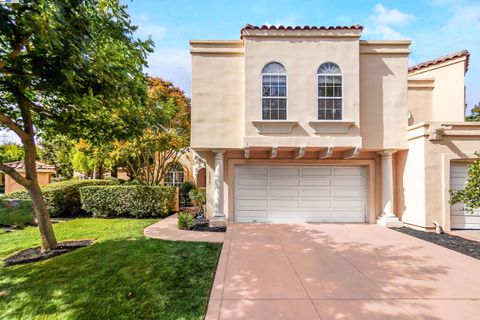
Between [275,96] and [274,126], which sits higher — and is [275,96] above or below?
above

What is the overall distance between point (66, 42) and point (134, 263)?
4.79 m

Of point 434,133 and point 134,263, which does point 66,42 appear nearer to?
point 134,263

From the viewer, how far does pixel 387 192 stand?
9867 mm

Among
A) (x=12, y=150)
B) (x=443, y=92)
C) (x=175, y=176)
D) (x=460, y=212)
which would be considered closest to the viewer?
(x=460, y=212)

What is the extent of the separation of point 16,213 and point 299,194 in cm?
1261

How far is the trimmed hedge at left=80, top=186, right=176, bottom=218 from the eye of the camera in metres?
11.7

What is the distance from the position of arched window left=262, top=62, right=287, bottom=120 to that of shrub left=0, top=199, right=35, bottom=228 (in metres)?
11.3

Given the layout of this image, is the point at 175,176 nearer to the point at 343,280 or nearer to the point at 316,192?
the point at 316,192

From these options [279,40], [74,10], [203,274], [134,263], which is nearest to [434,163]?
[279,40]

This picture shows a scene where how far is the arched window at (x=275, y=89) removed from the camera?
9.41 m

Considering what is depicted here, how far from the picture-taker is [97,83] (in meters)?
5.59

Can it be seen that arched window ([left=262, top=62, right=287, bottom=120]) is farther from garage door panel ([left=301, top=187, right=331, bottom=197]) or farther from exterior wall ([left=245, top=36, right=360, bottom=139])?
garage door panel ([left=301, top=187, right=331, bottom=197])

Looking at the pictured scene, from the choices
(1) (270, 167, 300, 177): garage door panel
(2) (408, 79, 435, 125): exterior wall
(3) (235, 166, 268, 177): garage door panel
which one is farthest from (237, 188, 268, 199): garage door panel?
(2) (408, 79, 435, 125): exterior wall

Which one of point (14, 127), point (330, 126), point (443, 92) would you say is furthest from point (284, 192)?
point (443, 92)
